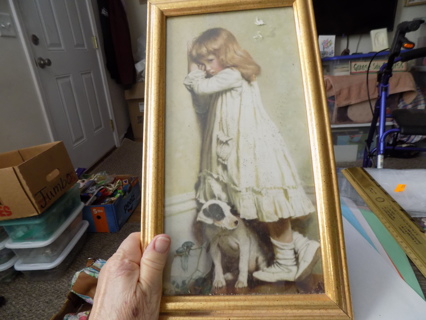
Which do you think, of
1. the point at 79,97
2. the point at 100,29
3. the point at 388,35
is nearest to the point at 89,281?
the point at 79,97

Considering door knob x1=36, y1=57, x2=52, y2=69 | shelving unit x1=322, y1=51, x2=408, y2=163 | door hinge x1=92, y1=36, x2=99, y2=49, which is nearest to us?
door knob x1=36, y1=57, x2=52, y2=69

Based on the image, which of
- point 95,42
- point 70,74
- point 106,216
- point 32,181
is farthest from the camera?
point 95,42

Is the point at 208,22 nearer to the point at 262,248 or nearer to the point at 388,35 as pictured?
the point at 262,248

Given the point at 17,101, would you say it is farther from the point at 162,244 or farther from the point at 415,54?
the point at 415,54

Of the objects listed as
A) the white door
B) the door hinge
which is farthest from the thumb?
the door hinge

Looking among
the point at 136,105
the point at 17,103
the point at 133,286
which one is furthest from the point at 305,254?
the point at 136,105

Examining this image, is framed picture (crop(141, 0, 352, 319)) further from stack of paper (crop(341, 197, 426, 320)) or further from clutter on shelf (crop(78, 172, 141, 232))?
clutter on shelf (crop(78, 172, 141, 232))

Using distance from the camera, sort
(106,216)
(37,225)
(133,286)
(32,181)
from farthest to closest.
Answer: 1. (106,216)
2. (37,225)
3. (32,181)
4. (133,286)

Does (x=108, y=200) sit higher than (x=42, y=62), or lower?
lower
